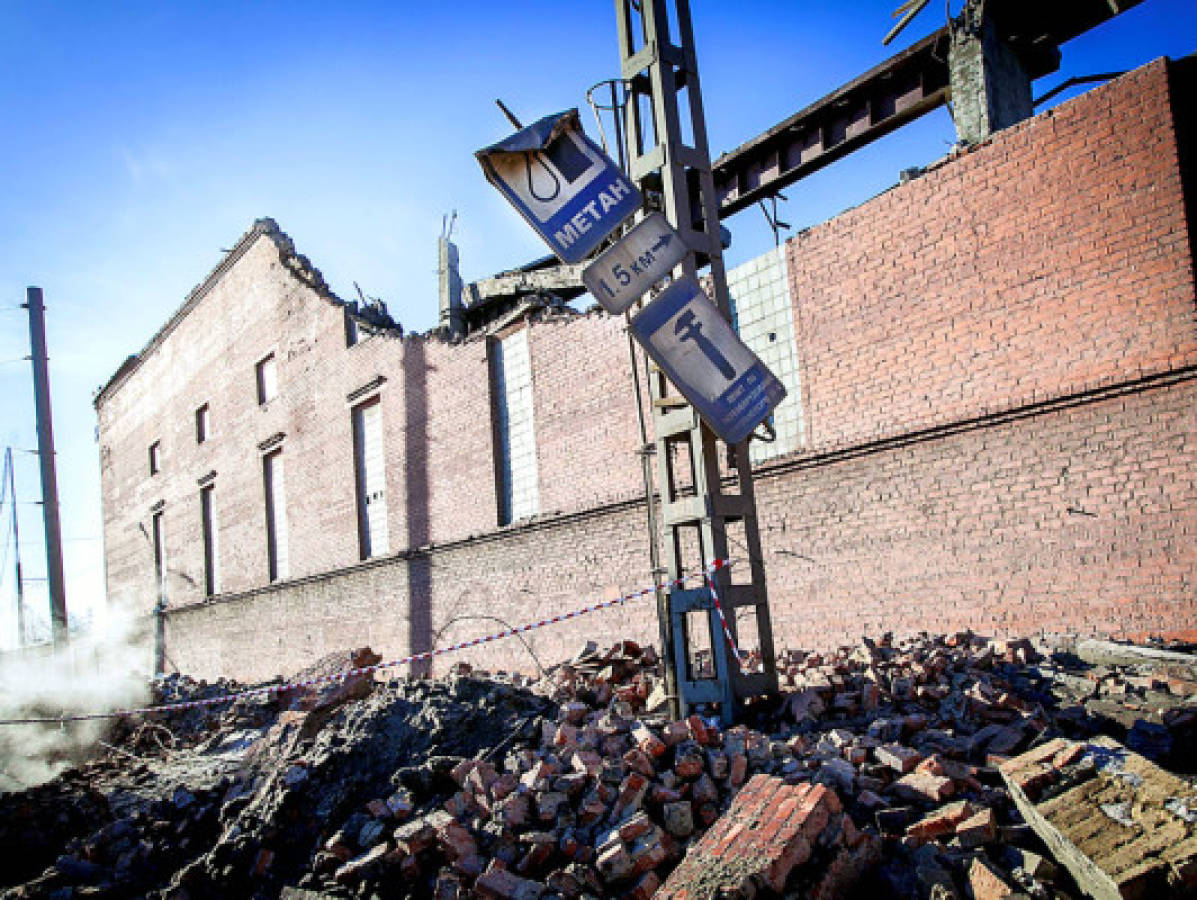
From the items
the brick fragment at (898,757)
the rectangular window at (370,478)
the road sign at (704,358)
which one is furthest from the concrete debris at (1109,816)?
the rectangular window at (370,478)

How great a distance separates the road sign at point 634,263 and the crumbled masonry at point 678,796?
9.48ft

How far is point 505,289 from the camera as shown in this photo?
51.2ft

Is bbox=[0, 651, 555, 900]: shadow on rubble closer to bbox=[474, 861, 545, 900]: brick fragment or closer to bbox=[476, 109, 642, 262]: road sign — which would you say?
bbox=[474, 861, 545, 900]: brick fragment

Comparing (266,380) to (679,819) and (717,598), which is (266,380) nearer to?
(717,598)

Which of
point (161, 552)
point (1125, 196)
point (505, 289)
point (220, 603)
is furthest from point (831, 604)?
point (161, 552)

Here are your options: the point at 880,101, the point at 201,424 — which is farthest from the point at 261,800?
the point at 201,424

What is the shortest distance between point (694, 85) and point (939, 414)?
12.9ft

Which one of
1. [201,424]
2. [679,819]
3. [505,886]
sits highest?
[201,424]

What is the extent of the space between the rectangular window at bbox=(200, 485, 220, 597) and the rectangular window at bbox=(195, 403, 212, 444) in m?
1.44

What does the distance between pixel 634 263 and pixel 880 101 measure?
7.14 metres

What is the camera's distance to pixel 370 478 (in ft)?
55.6

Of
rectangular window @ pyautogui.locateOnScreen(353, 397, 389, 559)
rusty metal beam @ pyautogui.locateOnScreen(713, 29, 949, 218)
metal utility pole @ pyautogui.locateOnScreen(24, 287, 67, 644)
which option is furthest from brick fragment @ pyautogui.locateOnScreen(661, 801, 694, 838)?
metal utility pole @ pyautogui.locateOnScreen(24, 287, 67, 644)

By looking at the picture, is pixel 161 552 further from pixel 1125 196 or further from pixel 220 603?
pixel 1125 196

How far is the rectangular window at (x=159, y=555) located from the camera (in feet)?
83.1
